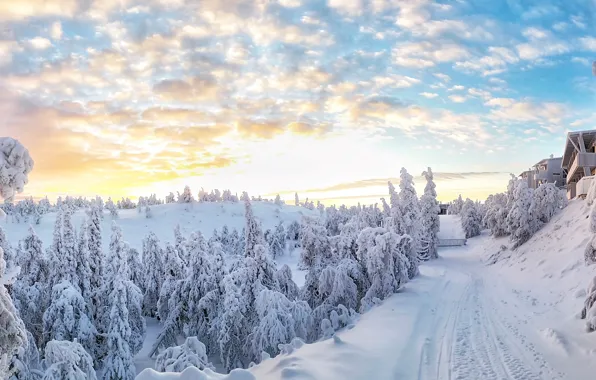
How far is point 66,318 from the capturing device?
1973 cm

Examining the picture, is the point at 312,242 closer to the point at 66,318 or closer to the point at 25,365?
the point at 66,318

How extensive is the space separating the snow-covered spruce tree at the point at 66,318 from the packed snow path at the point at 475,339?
17.0 m

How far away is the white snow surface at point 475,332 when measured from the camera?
11438 mm

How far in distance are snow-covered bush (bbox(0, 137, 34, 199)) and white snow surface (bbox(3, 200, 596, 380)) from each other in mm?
4755

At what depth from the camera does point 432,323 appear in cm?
1766

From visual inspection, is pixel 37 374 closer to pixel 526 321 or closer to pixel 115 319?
pixel 115 319

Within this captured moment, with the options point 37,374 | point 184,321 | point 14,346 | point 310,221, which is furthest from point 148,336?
point 14,346

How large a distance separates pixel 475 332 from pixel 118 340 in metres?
17.7

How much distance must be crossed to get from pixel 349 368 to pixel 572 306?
13.7 metres

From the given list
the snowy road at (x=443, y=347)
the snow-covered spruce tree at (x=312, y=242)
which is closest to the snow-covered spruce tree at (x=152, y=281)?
the snow-covered spruce tree at (x=312, y=242)

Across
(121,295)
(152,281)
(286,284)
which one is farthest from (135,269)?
(286,284)

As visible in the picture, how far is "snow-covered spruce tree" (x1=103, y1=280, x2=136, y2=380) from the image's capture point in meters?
20.0

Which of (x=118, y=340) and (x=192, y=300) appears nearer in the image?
(x=118, y=340)

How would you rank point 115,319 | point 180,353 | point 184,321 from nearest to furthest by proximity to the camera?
point 180,353 → point 115,319 → point 184,321
